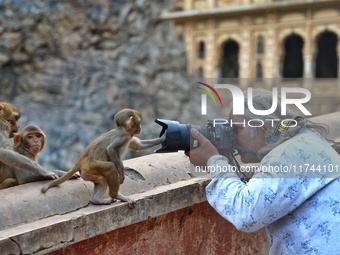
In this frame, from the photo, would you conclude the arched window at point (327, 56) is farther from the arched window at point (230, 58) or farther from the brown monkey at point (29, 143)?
the brown monkey at point (29, 143)

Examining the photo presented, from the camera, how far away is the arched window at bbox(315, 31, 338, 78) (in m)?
22.8

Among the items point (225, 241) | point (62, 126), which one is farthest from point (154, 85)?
point (225, 241)

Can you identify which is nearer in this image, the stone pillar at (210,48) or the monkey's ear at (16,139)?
the monkey's ear at (16,139)

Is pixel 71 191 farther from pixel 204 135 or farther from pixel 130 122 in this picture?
pixel 204 135

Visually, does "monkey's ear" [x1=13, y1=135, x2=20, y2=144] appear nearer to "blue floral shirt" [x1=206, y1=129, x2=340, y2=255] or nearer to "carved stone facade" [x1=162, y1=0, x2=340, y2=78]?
"blue floral shirt" [x1=206, y1=129, x2=340, y2=255]

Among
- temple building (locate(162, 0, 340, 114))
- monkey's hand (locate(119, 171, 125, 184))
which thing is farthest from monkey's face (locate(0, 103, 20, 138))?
temple building (locate(162, 0, 340, 114))

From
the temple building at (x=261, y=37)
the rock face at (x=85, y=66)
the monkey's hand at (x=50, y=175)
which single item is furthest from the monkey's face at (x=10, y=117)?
the temple building at (x=261, y=37)

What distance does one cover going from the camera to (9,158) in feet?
9.66

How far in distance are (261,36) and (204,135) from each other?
2157cm

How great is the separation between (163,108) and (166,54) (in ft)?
8.85

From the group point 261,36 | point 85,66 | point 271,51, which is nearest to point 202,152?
point 85,66

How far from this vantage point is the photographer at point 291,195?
1.81 metres

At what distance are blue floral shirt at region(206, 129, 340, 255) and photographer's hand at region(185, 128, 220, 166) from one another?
0.55 feet

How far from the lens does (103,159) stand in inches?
102
